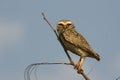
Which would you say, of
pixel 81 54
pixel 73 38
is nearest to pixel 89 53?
pixel 81 54

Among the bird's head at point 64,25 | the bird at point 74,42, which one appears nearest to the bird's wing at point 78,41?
the bird at point 74,42

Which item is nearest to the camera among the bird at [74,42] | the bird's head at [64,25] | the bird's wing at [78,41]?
the bird at [74,42]

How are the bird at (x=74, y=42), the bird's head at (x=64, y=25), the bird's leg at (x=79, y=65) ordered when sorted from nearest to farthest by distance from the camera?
the bird's leg at (x=79, y=65)
the bird at (x=74, y=42)
the bird's head at (x=64, y=25)

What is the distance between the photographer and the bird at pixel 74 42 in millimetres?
9460

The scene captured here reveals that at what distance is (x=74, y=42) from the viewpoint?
396 inches

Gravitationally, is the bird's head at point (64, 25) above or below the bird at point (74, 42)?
above

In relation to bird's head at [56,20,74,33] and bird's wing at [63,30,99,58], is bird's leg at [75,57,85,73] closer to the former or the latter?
bird's wing at [63,30,99,58]

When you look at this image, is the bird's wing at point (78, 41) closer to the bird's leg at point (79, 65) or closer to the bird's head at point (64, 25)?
the bird's head at point (64, 25)

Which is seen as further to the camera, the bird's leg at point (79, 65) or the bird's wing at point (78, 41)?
the bird's wing at point (78, 41)

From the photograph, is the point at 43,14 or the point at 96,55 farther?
the point at 96,55

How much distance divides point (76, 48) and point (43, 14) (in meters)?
4.44

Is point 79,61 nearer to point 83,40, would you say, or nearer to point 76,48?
point 76,48

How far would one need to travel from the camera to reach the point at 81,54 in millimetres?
9531

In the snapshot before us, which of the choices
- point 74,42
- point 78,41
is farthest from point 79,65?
point 78,41
